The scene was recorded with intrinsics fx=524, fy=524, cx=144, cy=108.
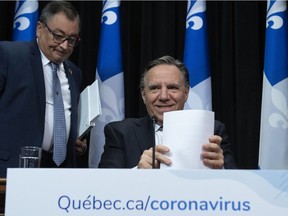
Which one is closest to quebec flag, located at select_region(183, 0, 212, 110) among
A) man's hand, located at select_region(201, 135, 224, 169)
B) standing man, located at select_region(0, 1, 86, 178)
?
standing man, located at select_region(0, 1, 86, 178)

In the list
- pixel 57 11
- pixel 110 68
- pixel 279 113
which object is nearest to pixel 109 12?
pixel 110 68

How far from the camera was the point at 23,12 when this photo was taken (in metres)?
3.28

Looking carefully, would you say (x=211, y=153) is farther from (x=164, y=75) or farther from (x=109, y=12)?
(x=109, y=12)

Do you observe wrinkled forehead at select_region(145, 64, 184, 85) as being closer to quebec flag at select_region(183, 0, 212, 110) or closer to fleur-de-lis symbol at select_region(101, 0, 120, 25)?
quebec flag at select_region(183, 0, 212, 110)

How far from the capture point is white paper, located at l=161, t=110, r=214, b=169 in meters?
1.64

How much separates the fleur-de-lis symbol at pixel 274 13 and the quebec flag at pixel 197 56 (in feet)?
1.32

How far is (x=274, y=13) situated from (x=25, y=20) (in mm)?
1544

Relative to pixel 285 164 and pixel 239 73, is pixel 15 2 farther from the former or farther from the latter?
pixel 285 164

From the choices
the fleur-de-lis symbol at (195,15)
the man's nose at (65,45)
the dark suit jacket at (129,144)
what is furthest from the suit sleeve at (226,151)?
the fleur-de-lis symbol at (195,15)

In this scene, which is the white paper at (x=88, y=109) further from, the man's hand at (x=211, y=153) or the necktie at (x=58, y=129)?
the man's hand at (x=211, y=153)

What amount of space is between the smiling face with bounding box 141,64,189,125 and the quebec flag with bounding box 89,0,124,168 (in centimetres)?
75

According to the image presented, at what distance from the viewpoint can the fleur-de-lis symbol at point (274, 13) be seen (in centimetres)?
322

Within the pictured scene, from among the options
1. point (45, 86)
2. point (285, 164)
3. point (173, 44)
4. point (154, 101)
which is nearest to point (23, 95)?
point (45, 86)

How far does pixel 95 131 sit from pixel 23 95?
0.82 m
